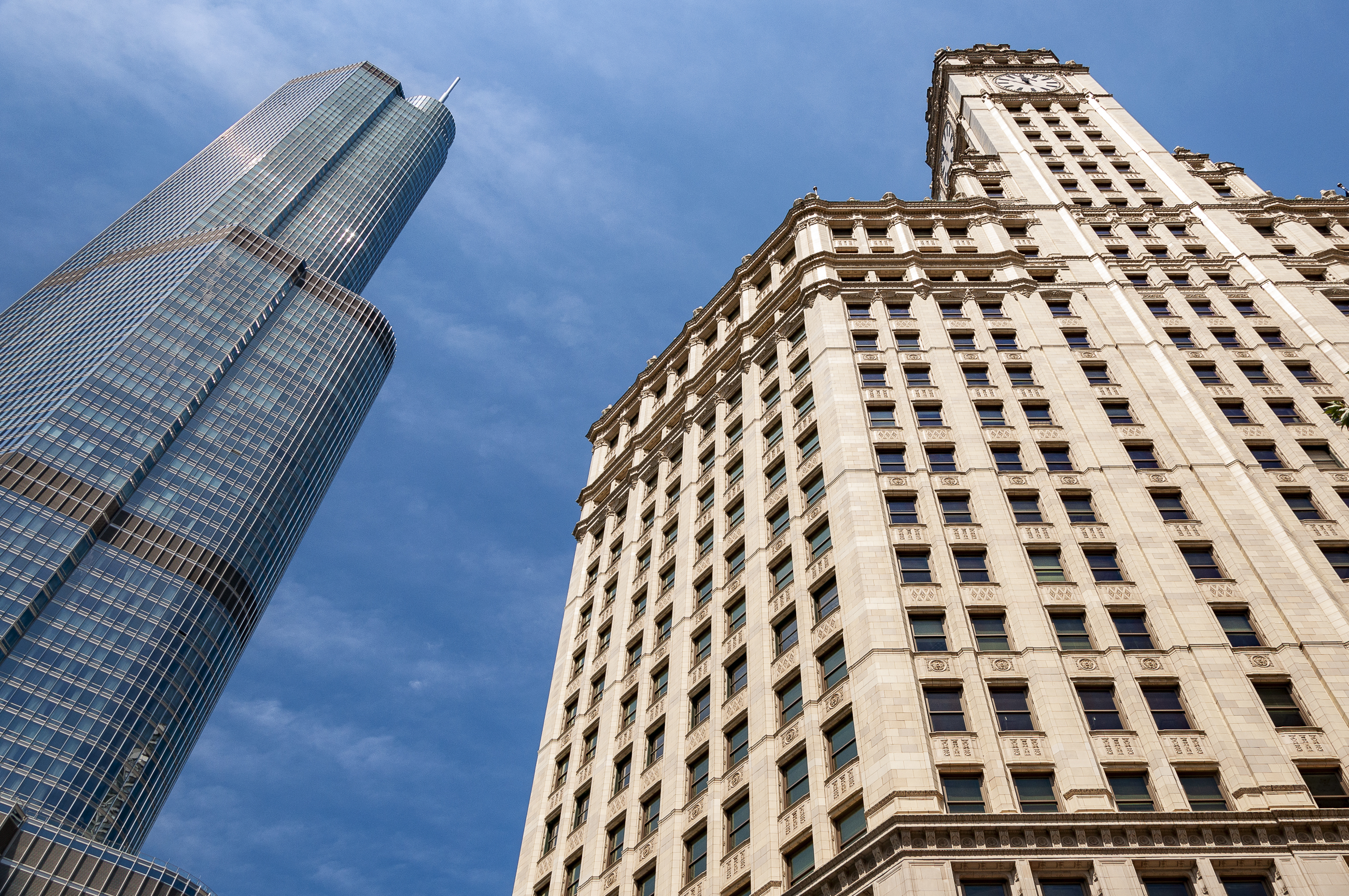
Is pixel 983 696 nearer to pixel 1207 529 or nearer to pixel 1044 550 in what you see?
pixel 1044 550

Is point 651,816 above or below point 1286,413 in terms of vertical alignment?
below

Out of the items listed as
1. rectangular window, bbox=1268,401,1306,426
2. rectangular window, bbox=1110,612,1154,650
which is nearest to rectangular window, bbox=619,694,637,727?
rectangular window, bbox=1110,612,1154,650

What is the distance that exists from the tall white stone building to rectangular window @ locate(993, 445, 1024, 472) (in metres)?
0.16

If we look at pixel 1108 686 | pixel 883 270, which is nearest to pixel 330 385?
pixel 883 270

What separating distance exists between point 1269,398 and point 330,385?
165 m

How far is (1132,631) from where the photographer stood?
121ft

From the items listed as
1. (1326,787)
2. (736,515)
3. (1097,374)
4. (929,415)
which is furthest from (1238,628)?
(736,515)

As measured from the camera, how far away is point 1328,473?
1726 inches

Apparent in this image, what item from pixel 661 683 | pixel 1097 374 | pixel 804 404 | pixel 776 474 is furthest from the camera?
pixel 804 404

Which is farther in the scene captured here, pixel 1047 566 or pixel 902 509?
pixel 902 509

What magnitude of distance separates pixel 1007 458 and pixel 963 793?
18234 millimetres

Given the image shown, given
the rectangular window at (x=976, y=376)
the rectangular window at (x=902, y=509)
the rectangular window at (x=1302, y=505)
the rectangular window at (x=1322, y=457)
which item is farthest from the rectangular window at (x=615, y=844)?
the rectangular window at (x=1322, y=457)

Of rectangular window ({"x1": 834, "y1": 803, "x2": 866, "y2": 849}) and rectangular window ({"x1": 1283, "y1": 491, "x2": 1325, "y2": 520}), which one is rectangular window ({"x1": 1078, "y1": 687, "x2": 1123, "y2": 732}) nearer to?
rectangular window ({"x1": 834, "y1": 803, "x2": 866, "y2": 849})

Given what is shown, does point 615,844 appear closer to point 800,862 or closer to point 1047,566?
point 800,862
